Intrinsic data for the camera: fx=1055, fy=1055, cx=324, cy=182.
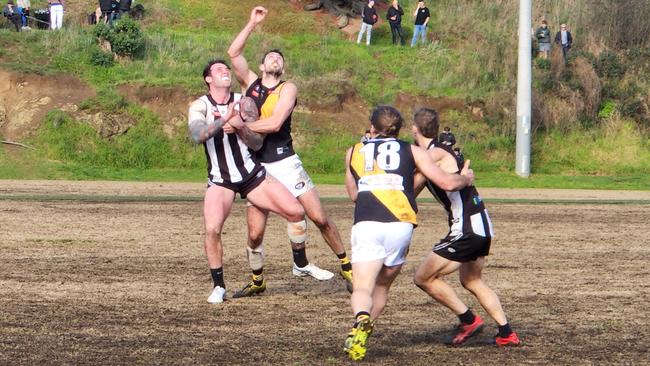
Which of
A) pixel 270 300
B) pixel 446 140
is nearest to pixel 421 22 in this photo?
pixel 446 140

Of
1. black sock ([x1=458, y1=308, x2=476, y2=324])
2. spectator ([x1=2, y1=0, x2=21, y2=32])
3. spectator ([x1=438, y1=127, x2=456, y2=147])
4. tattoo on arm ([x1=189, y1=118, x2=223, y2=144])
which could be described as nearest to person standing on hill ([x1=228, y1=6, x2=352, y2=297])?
tattoo on arm ([x1=189, y1=118, x2=223, y2=144])

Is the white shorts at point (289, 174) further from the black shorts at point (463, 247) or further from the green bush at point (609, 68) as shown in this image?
the green bush at point (609, 68)

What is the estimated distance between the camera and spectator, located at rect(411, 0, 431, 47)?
3469 centimetres

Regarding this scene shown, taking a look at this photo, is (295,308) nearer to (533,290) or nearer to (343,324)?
(343,324)

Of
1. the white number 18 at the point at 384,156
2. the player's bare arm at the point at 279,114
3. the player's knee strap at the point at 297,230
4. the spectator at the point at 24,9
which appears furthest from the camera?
the spectator at the point at 24,9

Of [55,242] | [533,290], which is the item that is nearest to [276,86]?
[533,290]

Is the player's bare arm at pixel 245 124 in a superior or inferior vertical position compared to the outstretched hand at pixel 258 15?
inferior

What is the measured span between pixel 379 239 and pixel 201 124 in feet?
9.51

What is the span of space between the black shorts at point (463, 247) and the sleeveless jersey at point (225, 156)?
9.34ft

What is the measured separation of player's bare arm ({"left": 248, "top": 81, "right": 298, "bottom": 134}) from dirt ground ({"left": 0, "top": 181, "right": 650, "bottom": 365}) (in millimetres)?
1714

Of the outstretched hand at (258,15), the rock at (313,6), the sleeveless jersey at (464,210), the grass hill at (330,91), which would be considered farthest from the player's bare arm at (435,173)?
the rock at (313,6)

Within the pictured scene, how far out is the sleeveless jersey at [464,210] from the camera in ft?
26.6

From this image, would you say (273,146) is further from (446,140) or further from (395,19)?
(395,19)

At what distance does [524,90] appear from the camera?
28656 millimetres
